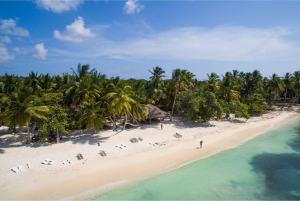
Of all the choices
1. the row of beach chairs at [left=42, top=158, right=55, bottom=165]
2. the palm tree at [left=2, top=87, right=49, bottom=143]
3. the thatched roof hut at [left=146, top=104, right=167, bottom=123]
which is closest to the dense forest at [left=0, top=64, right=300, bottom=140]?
the palm tree at [left=2, top=87, right=49, bottom=143]

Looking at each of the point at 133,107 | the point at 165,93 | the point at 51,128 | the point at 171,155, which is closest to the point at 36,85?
the point at 51,128

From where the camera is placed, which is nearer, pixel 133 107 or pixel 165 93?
pixel 133 107

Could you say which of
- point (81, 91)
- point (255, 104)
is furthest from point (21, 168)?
point (255, 104)

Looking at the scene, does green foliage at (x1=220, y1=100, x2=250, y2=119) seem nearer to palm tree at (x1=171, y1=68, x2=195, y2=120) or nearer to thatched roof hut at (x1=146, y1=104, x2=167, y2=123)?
palm tree at (x1=171, y1=68, x2=195, y2=120)

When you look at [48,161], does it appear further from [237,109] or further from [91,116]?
[237,109]

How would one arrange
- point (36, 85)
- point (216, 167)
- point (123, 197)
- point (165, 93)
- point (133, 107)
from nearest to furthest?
point (123, 197), point (216, 167), point (133, 107), point (36, 85), point (165, 93)

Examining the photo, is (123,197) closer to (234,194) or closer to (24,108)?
(234,194)

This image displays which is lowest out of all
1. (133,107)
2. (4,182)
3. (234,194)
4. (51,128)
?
(234,194)

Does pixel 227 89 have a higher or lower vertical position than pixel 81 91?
higher
